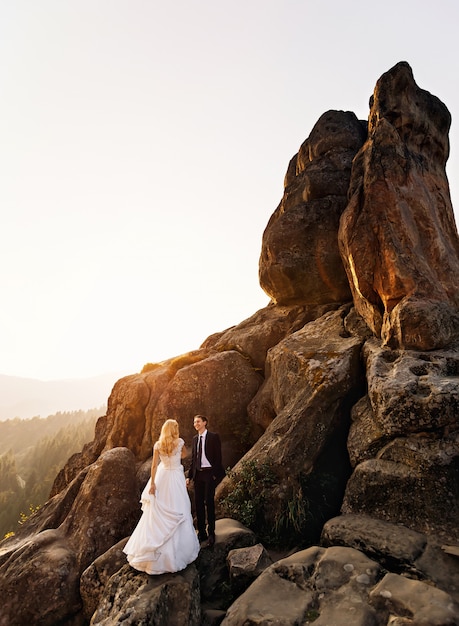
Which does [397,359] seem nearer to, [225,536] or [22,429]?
[225,536]

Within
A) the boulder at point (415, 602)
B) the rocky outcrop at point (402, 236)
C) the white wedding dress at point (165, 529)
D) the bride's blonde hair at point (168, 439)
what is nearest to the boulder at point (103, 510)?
the white wedding dress at point (165, 529)

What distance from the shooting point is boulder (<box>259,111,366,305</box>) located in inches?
808

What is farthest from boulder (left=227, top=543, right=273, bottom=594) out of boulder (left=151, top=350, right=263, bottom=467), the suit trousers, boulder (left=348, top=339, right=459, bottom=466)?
boulder (left=151, top=350, right=263, bottom=467)

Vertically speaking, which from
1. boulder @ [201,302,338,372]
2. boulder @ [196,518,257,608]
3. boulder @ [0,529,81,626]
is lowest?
boulder @ [0,529,81,626]

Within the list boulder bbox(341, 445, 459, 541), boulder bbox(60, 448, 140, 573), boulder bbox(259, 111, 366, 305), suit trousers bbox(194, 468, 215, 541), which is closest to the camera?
boulder bbox(341, 445, 459, 541)

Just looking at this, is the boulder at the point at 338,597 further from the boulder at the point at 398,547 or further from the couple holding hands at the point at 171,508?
the couple holding hands at the point at 171,508

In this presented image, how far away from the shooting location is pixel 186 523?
8.60 m

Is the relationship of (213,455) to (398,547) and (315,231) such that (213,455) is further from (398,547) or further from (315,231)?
(315,231)

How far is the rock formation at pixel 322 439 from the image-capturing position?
293 inches

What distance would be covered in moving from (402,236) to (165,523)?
13.7 m

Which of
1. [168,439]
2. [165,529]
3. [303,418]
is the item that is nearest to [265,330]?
[303,418]

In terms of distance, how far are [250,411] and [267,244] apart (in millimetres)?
11030

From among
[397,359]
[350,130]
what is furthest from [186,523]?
[350,130]

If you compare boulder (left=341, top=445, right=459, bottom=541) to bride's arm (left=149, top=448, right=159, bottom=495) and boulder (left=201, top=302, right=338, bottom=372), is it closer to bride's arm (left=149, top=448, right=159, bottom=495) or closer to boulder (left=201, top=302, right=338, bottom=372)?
bride's arm (left=149, top=448, right=159, bottom=495)
